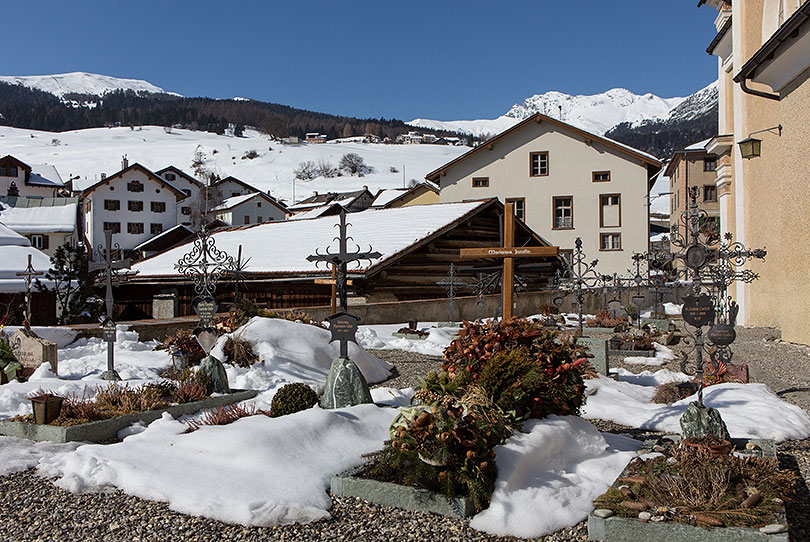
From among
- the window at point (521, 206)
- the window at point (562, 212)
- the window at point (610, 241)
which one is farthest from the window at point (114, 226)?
the window at point (610, 241)

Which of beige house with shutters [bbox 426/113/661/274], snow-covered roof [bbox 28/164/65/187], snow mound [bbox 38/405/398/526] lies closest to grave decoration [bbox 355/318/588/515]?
snow mound [bbox 38/405/398/526]

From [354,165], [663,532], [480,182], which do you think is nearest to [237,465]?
[663,532]

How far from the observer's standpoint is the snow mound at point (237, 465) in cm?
563

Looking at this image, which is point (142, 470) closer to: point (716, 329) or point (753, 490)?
point (753, 490)

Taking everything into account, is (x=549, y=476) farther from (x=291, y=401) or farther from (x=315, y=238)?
(x=315, y=238)

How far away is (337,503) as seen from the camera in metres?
5.84

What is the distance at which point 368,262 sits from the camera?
22609mm

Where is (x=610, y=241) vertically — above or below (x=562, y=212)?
below

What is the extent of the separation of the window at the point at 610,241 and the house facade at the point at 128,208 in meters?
49.5

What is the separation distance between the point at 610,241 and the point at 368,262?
70.1 ft

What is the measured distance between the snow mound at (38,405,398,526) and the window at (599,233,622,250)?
111 feet

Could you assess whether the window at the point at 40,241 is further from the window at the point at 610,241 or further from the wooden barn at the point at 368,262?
the window at the point at 610,241

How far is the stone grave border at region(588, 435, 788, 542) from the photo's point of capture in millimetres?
4570

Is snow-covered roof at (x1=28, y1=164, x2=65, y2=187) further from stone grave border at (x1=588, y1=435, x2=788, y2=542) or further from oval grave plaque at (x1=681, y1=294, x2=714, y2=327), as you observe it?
stone grave border at (x1=588, y1=435, x2=788, y2=542)
